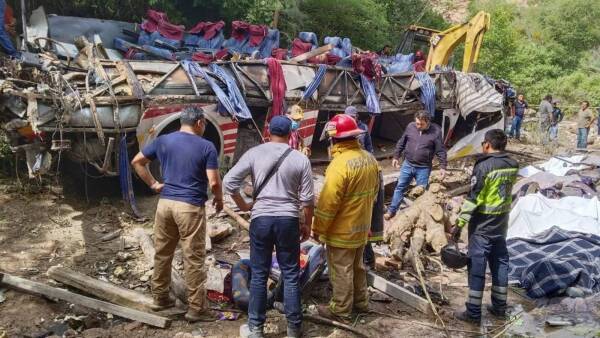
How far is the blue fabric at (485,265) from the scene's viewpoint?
4488 mm

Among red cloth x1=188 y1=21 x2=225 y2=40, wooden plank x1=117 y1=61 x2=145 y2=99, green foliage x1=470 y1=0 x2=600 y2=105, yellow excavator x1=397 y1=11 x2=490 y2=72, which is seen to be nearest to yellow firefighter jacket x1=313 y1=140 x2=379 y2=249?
wooden plank x1=117 y1=61 x2=145 y2=99

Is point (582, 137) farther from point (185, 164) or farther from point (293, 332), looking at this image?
point (185, 164)

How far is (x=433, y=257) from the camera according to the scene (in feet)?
20.1

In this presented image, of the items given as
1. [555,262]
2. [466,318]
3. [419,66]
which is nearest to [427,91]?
[419,66]

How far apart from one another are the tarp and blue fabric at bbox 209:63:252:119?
18.4ft

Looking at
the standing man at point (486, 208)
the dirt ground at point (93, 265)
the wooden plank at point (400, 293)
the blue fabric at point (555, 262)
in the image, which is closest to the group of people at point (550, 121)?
the blue fabric at point (555, 262)

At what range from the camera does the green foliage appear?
23.5m

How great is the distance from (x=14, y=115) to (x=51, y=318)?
10.1ft

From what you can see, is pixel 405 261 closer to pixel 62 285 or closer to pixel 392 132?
pixel 62 285

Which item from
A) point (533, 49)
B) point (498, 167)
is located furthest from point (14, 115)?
point (533, 49)

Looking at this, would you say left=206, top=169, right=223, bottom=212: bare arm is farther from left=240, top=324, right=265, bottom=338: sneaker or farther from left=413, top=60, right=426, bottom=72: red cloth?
left=413, top=60, right=426, bottom=72: red cloth

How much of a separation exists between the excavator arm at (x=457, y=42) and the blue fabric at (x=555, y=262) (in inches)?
276

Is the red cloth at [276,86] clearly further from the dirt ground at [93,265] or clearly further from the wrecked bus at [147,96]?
the dirt ground at [93,265]

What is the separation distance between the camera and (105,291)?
169 inches
